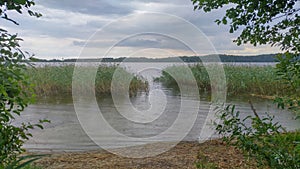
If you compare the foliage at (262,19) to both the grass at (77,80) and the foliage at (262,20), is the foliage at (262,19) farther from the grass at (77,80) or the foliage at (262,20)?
the grass at (77,80)

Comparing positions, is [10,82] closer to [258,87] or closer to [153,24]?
[153,24]

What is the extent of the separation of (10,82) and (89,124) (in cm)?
518

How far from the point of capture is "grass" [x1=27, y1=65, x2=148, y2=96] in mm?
11453

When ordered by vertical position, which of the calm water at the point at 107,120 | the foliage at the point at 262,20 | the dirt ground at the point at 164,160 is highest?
the foliage at the point at 262,20

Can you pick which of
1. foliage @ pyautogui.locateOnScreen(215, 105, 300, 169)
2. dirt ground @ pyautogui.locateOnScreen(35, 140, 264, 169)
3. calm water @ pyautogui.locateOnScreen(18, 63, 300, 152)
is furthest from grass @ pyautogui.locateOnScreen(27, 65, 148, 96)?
foliage @ pyautogui.locateOnScreen(215, 105, 300, 169)

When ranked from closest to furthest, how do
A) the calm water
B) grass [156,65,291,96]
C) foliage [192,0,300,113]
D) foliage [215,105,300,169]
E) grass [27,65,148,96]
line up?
foliage [215,105,300,169], foliage [192,0,300,113], the calm water, grass [27,65,148,96], grass [156,65,291,96]

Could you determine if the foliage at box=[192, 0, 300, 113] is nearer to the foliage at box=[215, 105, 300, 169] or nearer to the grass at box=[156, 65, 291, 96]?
the foliage at box=[215, 105, 300, 169]

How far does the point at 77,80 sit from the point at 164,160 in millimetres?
8484

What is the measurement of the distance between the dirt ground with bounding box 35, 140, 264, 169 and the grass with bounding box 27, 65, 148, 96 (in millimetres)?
7878

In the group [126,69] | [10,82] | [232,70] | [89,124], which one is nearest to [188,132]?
[89,124]

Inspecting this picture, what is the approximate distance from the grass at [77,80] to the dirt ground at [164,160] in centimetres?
788

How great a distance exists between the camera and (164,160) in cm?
331

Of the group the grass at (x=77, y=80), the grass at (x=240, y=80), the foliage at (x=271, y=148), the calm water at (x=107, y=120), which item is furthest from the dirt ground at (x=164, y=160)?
Result: the grass at (x=240, y=80)

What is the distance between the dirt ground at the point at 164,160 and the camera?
3092mm
